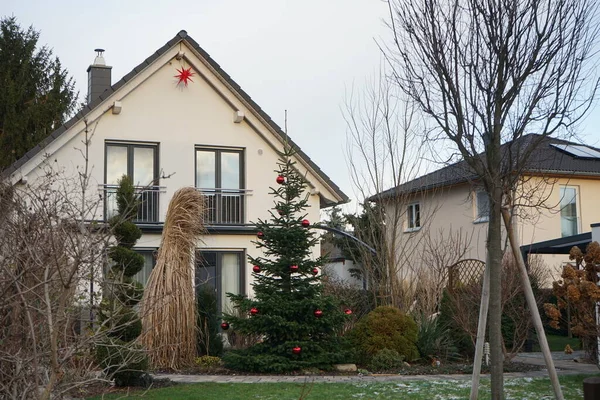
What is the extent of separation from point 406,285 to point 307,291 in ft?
15.2

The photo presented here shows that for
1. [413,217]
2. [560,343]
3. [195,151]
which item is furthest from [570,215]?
[195,151]

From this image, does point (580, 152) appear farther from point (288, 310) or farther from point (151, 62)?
point (288, 310)

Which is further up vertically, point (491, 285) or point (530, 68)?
point (530, 68)

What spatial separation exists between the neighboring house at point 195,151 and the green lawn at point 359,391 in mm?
8377

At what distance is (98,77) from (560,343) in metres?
15.1

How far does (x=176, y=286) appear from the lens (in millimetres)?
13930

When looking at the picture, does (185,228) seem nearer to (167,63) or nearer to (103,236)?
(167,63)

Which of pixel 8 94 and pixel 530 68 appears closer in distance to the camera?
pixel 530 68

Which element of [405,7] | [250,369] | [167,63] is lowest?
[250,369]

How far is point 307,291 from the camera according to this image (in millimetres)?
13289

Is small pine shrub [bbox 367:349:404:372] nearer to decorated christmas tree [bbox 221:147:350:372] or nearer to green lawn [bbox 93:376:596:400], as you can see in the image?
decorated christmas tree [bbox 221:147:350:372]

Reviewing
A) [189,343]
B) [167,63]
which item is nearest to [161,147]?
[167,63]

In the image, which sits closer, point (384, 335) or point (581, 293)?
point (581, 293)

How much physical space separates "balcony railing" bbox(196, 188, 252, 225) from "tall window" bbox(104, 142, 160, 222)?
139 cm
